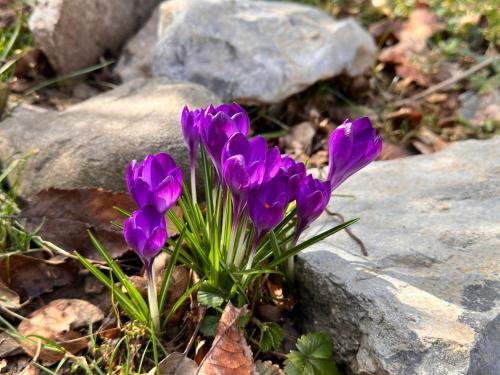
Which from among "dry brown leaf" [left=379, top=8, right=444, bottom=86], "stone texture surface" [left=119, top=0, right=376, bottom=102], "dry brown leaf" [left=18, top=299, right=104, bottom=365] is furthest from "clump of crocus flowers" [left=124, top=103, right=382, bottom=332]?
"dry brown leaf" [left=379, top=8, right=444, bottom=86]

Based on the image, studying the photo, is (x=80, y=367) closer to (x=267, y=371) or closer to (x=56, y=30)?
(x=267, y=371)

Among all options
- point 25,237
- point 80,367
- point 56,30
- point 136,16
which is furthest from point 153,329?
point 136,16

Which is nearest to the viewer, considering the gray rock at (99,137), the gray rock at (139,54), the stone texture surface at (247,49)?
the gray rock at (99,137)

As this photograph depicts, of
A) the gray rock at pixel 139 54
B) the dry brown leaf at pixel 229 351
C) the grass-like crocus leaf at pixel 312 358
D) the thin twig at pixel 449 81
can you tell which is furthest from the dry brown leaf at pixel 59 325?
the thin twig at pixel 449 81

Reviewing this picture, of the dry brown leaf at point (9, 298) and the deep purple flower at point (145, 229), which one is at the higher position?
the deep purple flower at point (145, 229)

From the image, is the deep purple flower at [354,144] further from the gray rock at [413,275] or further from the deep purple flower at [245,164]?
the gray rock at [413,275]

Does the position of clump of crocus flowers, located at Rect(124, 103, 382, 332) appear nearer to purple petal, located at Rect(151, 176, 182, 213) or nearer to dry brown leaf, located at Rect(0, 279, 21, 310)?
purple petal, located at Rect(151, 176, 182, 213)
